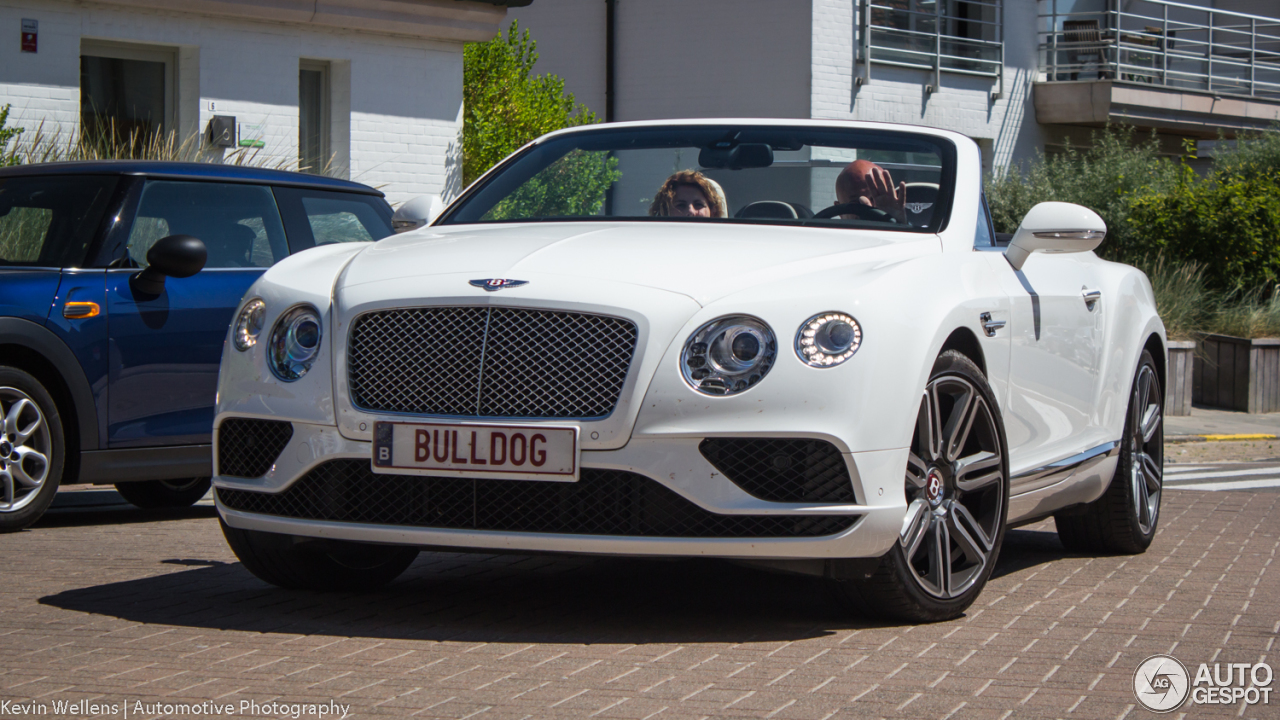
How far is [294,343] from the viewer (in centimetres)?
491

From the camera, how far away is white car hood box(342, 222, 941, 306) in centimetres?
465

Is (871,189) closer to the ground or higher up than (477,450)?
higher up

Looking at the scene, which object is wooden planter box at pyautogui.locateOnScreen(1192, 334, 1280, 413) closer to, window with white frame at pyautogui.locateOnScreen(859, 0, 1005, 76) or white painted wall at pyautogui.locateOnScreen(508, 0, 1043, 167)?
white painted wall at pyautogui.locateOnScreen(508, 0, 1043, 167)

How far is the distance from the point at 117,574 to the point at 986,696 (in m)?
3.31

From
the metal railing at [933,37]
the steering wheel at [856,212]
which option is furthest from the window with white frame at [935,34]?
the steering wheel at [856,212]

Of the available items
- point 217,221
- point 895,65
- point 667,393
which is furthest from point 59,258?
point 895,65

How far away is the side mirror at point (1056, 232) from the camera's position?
18.7 ft

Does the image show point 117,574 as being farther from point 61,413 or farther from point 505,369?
point 505,369

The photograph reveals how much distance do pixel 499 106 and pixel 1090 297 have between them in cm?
1513

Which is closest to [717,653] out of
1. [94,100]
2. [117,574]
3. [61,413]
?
[117,574]

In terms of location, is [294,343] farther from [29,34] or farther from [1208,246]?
[1208,246]

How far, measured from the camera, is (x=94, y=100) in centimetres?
1463

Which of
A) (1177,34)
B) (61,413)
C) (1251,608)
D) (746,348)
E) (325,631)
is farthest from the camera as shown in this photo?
(1177,34)

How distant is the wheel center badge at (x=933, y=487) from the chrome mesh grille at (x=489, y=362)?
3.37 feet
